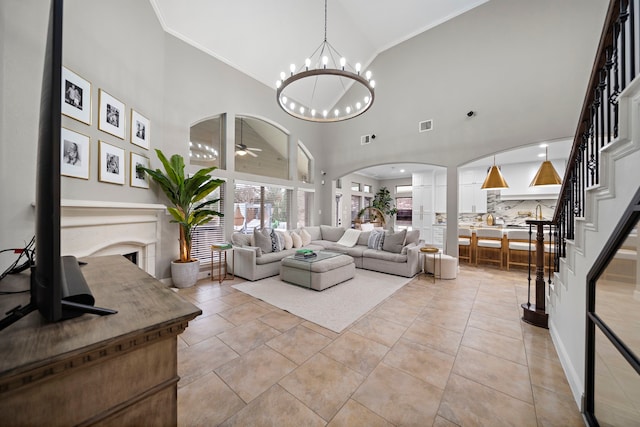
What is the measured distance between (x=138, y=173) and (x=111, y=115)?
81 cm

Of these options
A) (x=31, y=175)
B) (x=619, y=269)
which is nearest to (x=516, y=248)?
(x=619, y=269)

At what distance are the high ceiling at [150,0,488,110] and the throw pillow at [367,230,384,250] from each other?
4.53 m

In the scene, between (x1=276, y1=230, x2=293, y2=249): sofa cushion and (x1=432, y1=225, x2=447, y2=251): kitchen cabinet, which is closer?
(x1=276, y1=230, x2=293, y2=249): sofa cushion

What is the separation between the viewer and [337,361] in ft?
6.73

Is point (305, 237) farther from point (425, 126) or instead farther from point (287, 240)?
point (425, 126)

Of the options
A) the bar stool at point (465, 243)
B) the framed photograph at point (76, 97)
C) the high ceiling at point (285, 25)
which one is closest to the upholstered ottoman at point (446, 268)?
the bar stool at point (465, 243)

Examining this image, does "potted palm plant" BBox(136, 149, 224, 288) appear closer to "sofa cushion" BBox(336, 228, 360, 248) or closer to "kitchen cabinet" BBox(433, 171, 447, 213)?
"sofa cushion" BBox(336, 228, 360, 248)

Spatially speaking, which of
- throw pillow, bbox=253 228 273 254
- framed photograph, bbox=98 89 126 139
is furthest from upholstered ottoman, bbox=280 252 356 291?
framed photograph, bbox=98 89 126 139

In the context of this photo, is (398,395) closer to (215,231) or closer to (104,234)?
(104,234)

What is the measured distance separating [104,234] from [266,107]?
4539mm

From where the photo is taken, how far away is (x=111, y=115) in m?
2.87

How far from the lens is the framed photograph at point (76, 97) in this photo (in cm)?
232

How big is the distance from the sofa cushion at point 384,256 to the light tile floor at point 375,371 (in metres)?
1.58

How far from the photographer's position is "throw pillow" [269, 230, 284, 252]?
4.96m
